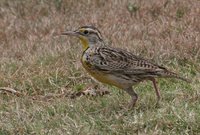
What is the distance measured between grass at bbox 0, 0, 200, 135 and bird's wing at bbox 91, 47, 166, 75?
0.36m

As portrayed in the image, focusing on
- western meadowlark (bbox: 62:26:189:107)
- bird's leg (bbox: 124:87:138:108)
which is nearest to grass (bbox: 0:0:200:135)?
bird's leg (bbox: 124:87:138:108)

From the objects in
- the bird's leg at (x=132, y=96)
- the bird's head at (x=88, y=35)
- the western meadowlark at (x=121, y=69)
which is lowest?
the bird's leg at (x=132, y=96)

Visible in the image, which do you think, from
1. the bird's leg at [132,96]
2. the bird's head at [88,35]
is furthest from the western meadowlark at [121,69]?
the bird's head at [88,35]

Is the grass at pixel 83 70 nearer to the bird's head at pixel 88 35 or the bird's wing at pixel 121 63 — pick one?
the bird's wing at pixel 121 63

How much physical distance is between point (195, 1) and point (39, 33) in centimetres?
263

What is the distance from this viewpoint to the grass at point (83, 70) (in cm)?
712

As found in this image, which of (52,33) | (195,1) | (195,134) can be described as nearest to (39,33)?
(52,33)

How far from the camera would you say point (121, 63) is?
780cm

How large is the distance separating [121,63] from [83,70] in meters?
1.62

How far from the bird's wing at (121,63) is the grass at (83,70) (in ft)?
1.17

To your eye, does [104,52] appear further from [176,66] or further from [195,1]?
[195,1]

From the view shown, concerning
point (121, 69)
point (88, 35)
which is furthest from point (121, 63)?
point (88, 35)

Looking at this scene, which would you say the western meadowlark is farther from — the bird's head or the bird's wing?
the bird's head

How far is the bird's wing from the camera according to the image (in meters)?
7.70
